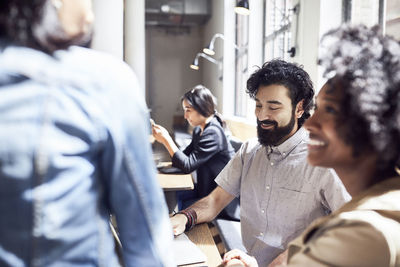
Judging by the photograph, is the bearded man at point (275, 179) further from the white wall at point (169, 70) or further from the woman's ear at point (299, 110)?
the white wall at point (169, 70)

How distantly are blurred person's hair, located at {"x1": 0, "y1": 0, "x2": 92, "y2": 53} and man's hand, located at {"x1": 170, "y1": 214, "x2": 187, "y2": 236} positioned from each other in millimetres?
923

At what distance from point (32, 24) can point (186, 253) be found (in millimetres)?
850

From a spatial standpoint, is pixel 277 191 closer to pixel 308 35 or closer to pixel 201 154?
pixel 201 154

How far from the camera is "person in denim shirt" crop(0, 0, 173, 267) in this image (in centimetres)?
49

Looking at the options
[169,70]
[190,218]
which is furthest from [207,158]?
[169,70]

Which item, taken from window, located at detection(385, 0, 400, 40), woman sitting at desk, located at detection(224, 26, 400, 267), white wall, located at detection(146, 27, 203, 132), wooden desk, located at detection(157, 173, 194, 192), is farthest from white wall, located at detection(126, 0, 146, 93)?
white wall, located at detection(146, 27, 203, 132)

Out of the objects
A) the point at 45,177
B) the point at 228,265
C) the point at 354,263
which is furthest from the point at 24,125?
the point at 228,265

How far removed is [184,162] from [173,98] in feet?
22.9

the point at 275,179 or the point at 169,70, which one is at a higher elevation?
the point at 169,70

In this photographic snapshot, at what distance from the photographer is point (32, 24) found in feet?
1.61

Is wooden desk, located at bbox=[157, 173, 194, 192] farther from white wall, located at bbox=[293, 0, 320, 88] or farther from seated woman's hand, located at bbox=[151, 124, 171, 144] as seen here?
white wall, located at bbox=[293, 0, 320, 88]

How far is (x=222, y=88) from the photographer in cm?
640

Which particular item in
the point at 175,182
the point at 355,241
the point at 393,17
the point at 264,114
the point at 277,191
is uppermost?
the point at 393,17

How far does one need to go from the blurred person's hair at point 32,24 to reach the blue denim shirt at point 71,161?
1 cm
